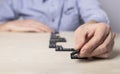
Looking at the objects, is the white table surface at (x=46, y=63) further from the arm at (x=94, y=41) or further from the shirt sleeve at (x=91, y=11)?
the shirt sleeve at (x=91, y=11)

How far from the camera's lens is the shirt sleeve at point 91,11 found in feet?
3.63

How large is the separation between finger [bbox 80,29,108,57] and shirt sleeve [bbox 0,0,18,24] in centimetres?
88

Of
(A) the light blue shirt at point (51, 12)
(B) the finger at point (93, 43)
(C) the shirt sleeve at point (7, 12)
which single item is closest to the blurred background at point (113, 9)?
(A) the light blue shirt at point (51, 12)

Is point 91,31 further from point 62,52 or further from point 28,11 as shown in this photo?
point 28,11

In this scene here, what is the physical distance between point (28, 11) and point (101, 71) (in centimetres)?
94

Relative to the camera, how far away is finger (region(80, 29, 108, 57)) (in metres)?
0.54

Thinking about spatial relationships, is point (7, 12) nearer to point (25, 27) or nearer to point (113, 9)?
point (25, 27)

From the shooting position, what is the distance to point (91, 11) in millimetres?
1205

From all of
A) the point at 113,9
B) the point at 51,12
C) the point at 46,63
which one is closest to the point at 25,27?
the point at 51,12

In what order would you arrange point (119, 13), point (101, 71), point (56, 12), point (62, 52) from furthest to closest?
point (119, 13)
point (56, 12)
point (62, 52)
point (101, 71)

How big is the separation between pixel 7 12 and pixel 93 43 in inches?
36.1

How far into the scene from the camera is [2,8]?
1395mm

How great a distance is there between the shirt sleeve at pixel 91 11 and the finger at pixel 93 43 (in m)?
0.53

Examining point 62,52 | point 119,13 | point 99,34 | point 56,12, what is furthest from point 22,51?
point 119,13
